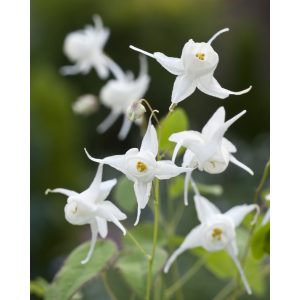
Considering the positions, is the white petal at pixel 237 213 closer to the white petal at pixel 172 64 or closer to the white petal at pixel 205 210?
the white petal at pixel 205 210

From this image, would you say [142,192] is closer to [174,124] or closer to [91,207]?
[91,207]

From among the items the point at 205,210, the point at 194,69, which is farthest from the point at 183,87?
the point at 205,210

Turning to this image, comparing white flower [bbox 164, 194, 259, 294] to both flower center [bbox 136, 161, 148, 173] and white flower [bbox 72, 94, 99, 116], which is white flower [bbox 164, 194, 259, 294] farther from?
white flower [bbox 72, 94, 99, 116]

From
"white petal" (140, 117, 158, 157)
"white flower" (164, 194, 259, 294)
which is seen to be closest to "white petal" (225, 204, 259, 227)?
"white flower" (164, 194, 259, 294)

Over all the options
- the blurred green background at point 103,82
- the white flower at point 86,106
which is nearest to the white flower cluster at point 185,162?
the white flower at point 86,106
